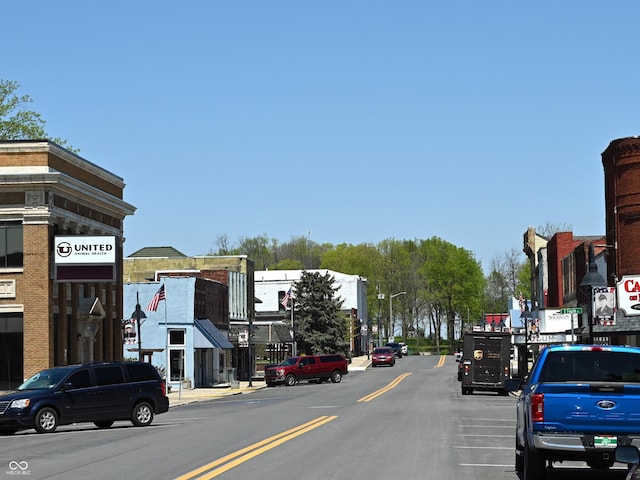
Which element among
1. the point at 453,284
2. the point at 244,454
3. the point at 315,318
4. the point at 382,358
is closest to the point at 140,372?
the point at 244,454

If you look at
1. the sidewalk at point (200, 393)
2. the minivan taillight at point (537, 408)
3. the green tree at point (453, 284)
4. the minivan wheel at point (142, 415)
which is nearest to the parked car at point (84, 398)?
the minivan wheel at point (142, 415)

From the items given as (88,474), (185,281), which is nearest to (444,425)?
(88,474)

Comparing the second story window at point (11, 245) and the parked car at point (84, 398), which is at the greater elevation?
the second story window at point (11, 245)

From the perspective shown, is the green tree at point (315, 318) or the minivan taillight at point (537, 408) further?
the green tree at point (315, 318)

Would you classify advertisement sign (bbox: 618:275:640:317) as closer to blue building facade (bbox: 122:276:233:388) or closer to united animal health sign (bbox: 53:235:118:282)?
united animal health sign (bbox: 53:235:118:282)

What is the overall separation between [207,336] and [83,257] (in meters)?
19.6

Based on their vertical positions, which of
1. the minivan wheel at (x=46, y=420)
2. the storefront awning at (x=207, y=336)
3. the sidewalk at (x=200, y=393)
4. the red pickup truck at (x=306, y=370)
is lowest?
the sidewalk at (x=200, y=393)

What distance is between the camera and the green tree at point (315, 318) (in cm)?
9456

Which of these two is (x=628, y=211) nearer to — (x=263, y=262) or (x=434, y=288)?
(x=434, y=288)

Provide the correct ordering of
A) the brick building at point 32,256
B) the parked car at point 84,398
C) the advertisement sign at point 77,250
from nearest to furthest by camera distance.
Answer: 1. the parked car at point 84,398
2. the brick building at point 32,256
3. the advertisement sign at point 77,250

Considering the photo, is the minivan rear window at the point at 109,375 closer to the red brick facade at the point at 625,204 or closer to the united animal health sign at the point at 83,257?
the united animal health sign at the point at 83,257

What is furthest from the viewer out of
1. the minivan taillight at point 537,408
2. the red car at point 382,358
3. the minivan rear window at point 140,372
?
the red car at point 382,358

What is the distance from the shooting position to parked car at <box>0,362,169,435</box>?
27141 millimetres

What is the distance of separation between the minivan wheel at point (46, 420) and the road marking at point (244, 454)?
21.0 ft
